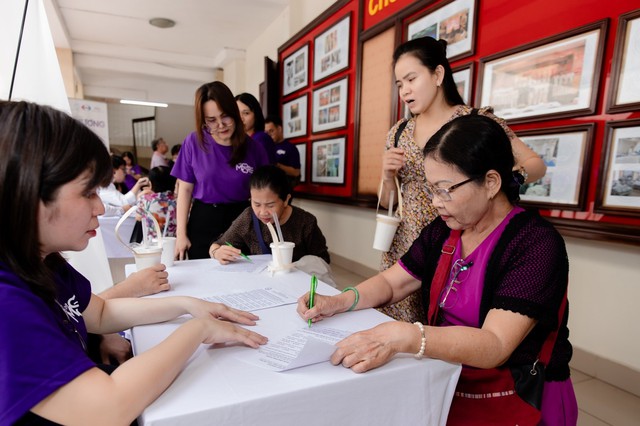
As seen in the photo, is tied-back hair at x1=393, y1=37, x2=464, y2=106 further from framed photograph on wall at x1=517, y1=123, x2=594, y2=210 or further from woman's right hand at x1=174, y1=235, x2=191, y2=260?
woman's right hand at x1=174, y1=235, x2=191, y2=260

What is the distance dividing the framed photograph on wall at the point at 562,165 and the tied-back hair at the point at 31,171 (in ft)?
6.17

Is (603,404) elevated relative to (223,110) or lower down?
lower down

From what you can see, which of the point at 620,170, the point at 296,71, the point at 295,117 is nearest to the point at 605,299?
the point at 620,170

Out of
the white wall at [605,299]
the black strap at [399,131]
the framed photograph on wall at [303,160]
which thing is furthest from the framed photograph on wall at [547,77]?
the framed photograph on wall at [303,160]

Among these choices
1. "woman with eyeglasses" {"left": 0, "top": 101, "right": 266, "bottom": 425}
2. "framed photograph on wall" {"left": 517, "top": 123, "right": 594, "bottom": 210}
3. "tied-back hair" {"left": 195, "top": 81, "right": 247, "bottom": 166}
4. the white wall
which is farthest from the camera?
"tied-back hair" {"left": 195, "top": 81, "right": 247, "bottom": 166}

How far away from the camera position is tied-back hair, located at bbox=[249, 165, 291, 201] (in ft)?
5.75

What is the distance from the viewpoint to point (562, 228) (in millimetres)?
1873

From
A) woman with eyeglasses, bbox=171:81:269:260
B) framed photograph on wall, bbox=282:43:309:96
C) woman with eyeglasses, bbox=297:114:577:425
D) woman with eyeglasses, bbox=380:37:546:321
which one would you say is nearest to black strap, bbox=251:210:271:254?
woman with eyeglasses, bbox=171:81:269:260

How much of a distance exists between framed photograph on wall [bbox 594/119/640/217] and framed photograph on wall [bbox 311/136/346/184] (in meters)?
2.35

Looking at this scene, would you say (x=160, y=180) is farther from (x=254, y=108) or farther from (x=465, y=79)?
(x=465, y=79)

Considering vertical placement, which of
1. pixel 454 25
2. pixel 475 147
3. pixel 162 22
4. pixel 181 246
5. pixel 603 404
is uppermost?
pixel 162 22

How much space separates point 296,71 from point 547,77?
3225 millimetres

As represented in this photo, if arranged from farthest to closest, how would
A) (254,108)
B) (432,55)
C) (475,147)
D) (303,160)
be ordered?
(303,160), (254,108), (432,55), (475,147)

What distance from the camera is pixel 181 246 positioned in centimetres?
198
